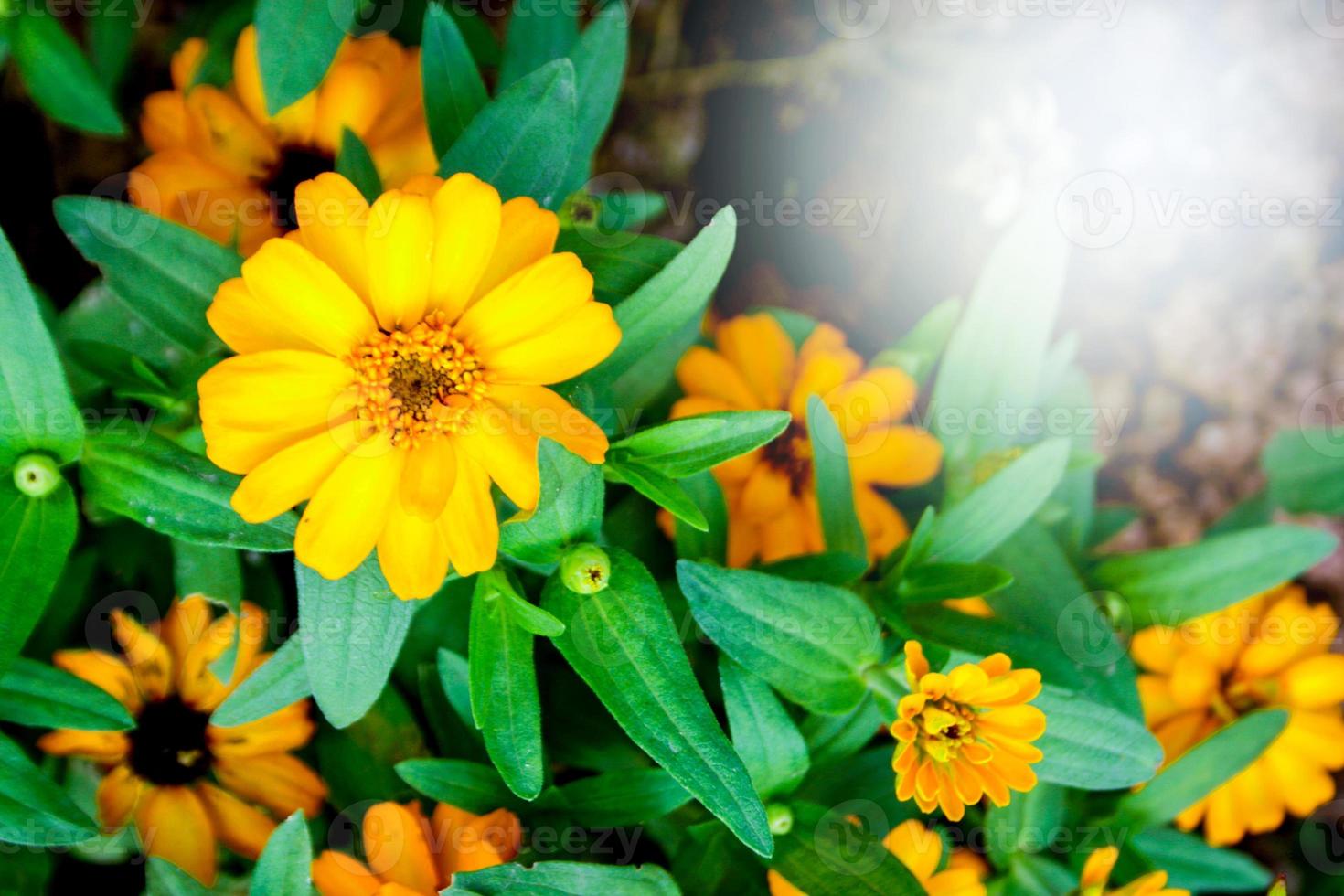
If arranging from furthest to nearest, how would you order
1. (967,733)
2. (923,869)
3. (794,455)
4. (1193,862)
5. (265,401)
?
(1193,862), (794,455), (923,869), (967,733), (265,401)

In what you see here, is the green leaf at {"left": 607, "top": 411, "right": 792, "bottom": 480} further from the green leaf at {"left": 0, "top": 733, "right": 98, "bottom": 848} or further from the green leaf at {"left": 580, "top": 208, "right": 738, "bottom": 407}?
the green leaf at {"left": 0, "top": 733, "right": 98, "bottom": 848}

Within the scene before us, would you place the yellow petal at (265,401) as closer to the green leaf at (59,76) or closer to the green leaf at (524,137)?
the green leaf at (524,137)

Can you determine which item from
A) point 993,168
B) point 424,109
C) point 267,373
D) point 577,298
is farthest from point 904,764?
point 993,168

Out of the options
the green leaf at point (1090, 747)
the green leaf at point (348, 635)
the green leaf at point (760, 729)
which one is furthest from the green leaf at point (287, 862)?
the green leaf at point (1090, 747)

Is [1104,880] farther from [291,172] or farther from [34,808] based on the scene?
[291,172]

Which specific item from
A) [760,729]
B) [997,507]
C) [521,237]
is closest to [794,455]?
[997,507]

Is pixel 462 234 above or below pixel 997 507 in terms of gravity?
above

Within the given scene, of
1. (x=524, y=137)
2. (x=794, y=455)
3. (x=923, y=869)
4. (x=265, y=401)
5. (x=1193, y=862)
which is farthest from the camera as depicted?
(x=1193, y=862)
